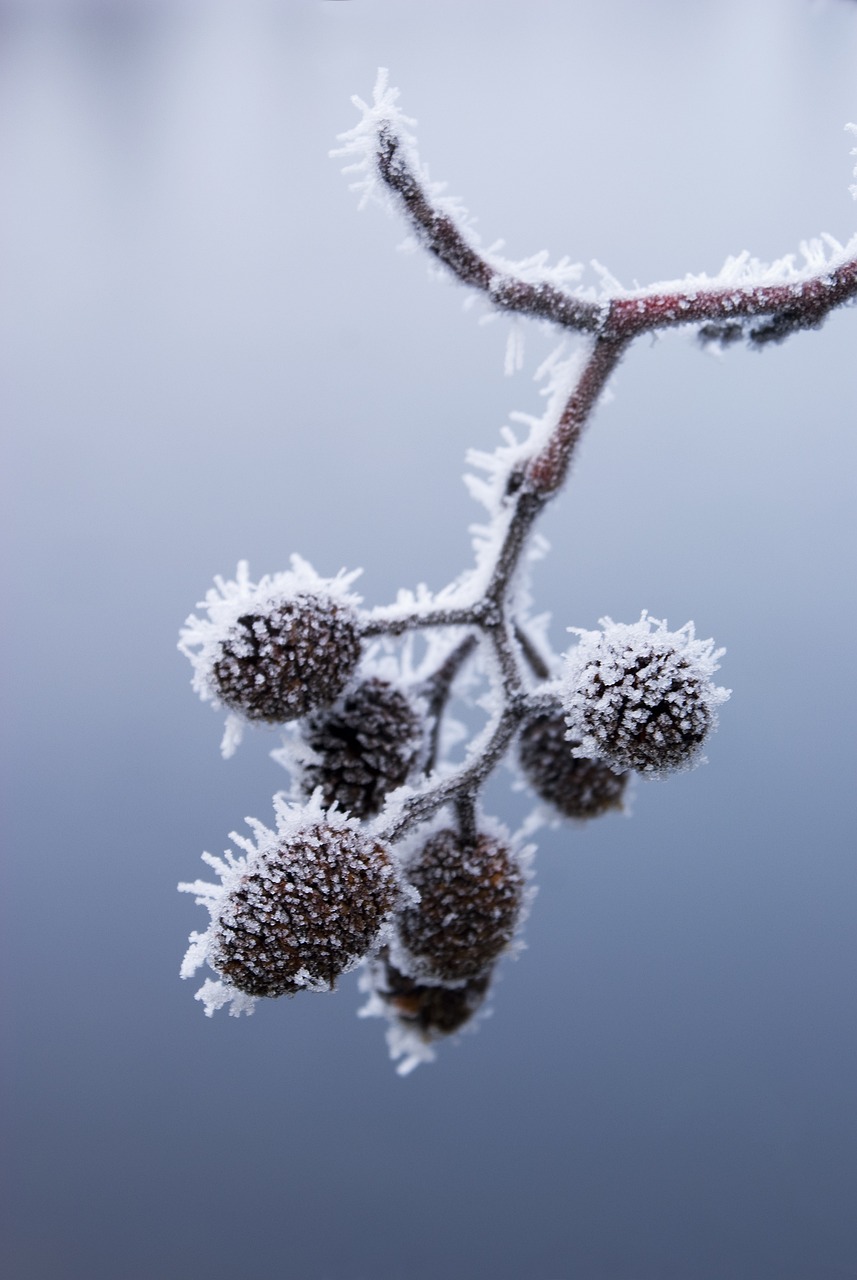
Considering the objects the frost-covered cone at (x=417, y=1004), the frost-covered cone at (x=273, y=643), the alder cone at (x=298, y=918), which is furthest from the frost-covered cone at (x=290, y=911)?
the frost-covered cone at (x=417, y=1004)

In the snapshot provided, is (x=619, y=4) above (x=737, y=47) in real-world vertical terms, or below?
above

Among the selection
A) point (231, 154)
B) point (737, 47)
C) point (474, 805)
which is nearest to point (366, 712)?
point (474, 805)

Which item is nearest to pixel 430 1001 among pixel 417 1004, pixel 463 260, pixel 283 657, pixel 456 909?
pixel 417 1004

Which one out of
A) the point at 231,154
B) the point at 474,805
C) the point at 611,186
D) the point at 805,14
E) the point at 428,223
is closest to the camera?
the point at 428,223

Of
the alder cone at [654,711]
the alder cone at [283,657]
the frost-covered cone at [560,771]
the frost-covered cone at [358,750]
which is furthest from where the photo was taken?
the frost-covered cone at [560,771]

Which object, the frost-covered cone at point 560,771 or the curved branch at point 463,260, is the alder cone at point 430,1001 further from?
the curved branch at point 463,260

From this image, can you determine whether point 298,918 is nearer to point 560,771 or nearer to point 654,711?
point 654,711

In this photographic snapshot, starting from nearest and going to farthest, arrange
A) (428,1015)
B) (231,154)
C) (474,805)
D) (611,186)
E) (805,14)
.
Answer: (474,805) → (428,1015) → (805,14) → (611,186) → (231,154)

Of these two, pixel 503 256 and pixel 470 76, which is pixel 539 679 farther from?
pixel 470 76
